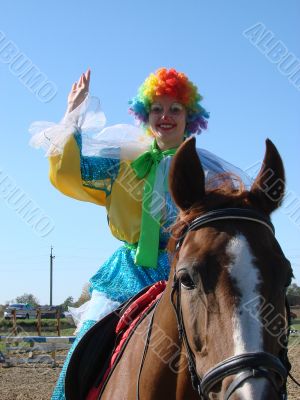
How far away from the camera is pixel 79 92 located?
436 centimetres

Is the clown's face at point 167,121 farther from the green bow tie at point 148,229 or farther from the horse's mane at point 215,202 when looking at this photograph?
the horse's mane at point 215,202

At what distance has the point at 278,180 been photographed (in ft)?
8.61

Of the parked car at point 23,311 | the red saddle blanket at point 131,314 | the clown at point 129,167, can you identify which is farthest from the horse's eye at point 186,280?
the parked car at point 23,311

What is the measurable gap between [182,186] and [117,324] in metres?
1.25

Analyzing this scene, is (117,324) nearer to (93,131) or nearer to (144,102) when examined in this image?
(93,131)

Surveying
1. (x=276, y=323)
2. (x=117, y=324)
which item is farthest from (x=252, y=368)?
(x=117, y=324)

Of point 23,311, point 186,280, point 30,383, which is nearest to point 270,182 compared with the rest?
point 186,280

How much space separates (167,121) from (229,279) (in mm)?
2463

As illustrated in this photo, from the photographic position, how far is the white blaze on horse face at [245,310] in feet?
6.42

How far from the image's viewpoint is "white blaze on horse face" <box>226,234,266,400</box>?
1.96m

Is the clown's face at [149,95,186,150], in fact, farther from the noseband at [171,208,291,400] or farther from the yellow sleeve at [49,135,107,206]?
the noseband at [171,208,291,400]

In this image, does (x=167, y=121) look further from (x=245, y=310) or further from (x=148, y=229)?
(x=245, y=310)

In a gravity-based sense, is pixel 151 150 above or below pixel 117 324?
above

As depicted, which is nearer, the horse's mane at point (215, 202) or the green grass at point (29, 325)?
the horse's mane at point (215, 202)
